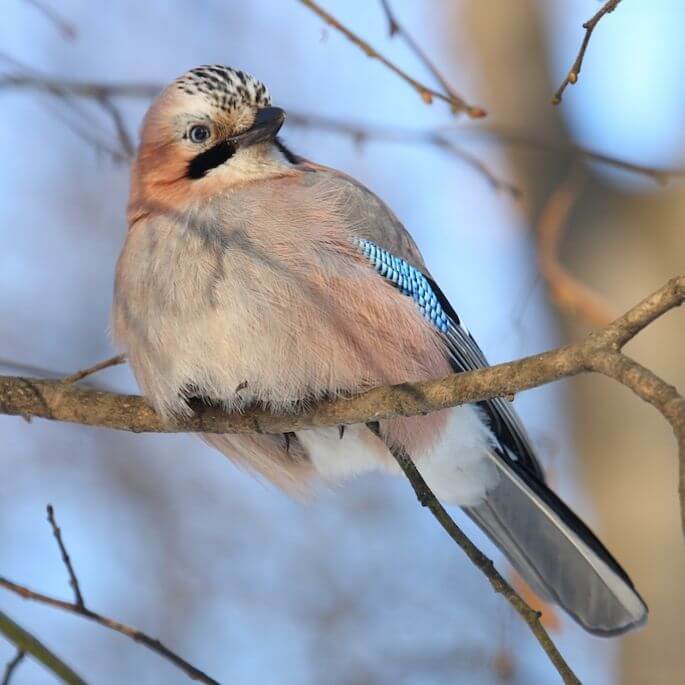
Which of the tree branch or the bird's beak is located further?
the bird's beak

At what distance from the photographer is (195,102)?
11.7 feet

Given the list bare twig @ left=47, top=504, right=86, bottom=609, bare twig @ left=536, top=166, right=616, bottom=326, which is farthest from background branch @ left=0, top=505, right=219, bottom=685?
bare twig @ left=536, top=166, right=616, bottom=326

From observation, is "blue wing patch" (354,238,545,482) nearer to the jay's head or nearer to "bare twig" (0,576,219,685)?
the jay's head

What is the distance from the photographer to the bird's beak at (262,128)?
347 cm

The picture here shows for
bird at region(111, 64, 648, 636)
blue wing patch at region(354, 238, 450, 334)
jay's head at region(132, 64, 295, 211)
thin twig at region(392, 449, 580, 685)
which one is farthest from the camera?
jay's head at region(132, 64, 295, 211)

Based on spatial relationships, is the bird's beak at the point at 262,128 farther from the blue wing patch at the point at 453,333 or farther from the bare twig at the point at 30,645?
the bare twig at the point at 30,645

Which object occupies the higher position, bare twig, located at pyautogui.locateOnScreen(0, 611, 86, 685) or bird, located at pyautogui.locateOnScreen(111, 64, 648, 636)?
bird, located at pyautogui.locateOnScreen(111, 64, 648, 636)

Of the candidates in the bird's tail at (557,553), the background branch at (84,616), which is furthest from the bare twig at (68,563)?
the bird's tail at (557,553)

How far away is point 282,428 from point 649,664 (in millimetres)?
2830

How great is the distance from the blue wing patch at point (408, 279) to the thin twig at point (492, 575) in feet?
2.27

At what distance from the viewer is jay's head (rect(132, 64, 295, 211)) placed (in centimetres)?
350

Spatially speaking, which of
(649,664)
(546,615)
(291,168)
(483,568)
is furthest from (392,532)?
(483,568)

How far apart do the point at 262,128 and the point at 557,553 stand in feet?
5.79

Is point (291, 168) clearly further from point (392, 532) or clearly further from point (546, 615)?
point (392, 532)
